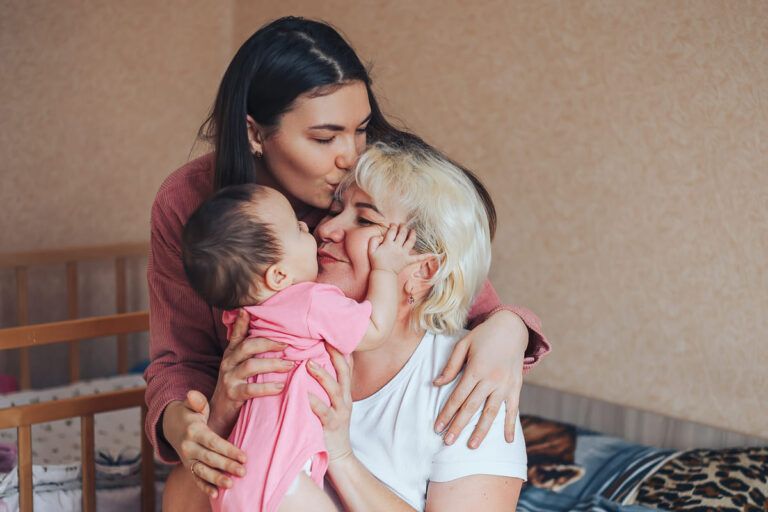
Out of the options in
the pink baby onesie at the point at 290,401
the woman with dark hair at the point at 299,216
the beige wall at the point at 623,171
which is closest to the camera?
the pink baby onesie at the point at 290,401

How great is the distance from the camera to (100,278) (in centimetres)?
330

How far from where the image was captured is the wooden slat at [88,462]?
1774mm

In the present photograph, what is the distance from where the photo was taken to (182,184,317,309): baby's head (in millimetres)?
1225

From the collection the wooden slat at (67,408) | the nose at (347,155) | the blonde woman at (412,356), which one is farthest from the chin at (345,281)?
the wooden slat at (67,408)

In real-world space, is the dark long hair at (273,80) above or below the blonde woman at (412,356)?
above

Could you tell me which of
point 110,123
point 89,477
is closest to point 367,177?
point 89,477

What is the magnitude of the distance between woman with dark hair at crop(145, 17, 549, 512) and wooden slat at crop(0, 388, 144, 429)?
0.23 meters

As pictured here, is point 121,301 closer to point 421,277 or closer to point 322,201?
point 322,201

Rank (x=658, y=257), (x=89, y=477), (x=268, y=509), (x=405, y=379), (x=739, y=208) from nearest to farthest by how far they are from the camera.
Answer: (x=268, y=509) < (x=405, y=379) < (x=89, y=477) < (x=739, y=208) < (x=658, y=257)

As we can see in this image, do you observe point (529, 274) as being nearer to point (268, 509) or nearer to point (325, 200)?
point (325, 200)

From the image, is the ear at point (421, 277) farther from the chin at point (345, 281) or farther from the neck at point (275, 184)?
the neck at point (275, 184)

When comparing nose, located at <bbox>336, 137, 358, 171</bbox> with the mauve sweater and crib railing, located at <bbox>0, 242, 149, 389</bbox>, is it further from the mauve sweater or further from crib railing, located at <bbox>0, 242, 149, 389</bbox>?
crib railing, located at <bbox>0, 242, 149, 389</bbox>

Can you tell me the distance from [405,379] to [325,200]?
37 cm

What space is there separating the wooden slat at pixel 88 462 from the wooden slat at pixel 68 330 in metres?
0.26
